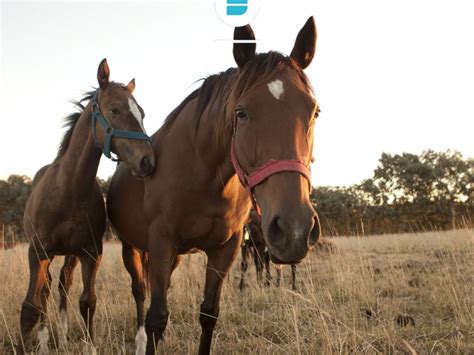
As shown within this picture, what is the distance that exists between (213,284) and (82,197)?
150cm

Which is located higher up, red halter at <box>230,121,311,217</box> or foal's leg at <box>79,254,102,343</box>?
red halter at <box>230,121,311,217</box>

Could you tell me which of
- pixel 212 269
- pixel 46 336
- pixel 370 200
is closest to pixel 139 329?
pixel 46 336

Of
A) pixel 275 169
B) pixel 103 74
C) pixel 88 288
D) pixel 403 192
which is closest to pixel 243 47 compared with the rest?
pixel 275 169

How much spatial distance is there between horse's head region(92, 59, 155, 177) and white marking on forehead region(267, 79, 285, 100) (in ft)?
4.64

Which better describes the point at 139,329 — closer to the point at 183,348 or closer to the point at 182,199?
the point at 183,348

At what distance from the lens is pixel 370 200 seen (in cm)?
4384

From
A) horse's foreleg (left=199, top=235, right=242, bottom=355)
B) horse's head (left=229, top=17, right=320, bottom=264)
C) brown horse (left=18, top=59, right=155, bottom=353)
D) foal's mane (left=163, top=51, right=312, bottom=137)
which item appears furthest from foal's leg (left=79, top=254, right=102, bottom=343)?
horse's head (left=229, top=17, right=320, bottom=264)

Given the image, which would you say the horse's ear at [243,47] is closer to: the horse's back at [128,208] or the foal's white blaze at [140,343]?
the horse's back at [128,208]

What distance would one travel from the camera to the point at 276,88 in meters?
1.90

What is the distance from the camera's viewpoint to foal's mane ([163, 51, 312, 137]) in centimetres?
204

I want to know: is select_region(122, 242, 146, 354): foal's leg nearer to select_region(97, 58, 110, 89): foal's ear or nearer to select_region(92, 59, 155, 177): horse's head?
select_region(92, 59, 155, 177): horse's head

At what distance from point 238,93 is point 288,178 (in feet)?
2.20

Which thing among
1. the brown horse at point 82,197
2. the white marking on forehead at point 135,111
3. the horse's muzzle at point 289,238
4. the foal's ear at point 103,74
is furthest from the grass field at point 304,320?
the foal's ear at point 103,74

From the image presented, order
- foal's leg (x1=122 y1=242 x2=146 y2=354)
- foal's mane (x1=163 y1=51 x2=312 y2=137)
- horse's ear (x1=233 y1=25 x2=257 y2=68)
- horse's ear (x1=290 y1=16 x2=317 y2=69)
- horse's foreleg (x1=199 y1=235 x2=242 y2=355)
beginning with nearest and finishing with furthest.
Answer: foal's mane (x1=163 y1=51 x2=312 y2=137)
horse's ear (x1=233 y1=25 x2=257 y2=68)
horse's ear (x1=290 y1=16 x2=317 y2=69)
horse's foreleg (x1=199 y1=235 x2=242 y2=355)
foal's leg (x1=122 y1=242 x2=146 y2=354)
